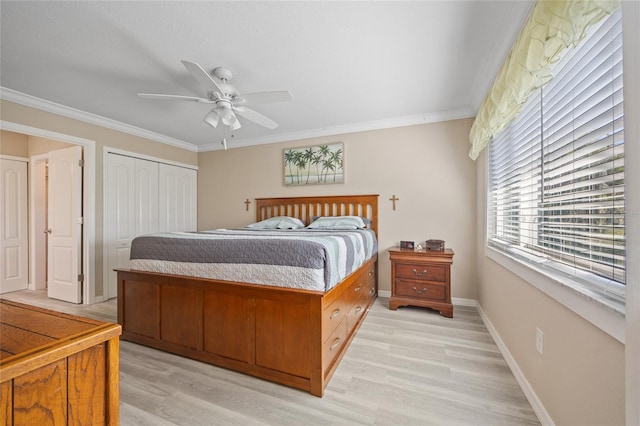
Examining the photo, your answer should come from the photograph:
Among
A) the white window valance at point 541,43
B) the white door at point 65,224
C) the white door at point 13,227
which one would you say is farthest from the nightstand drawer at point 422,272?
the white door at point 13,227

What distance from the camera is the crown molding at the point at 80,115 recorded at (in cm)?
270

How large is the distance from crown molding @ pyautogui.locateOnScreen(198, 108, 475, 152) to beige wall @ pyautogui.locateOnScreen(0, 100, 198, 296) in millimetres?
1068

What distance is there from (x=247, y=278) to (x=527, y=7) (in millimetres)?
2507

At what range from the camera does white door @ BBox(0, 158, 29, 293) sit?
146 inches

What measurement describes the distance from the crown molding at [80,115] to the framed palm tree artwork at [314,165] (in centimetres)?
212

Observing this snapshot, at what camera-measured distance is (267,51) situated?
2035 mm

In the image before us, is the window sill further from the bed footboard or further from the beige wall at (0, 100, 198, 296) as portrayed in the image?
the beige wall at (0, 100, 198, 296)

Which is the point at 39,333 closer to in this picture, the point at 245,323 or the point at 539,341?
the point at 245,323

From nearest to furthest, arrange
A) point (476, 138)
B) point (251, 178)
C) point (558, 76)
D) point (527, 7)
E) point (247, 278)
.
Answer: point (558, 76) → point (527, 7) → point (247, 278) → point (476, 138) → point (251, 178)

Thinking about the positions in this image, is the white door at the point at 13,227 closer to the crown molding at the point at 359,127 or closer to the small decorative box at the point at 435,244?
the crown molding at the point at 359,127

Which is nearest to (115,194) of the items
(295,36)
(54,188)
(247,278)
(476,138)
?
(54,188)

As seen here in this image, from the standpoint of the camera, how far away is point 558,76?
1358mm

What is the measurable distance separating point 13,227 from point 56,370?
5.16m

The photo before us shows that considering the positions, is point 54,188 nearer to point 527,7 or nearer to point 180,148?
point 180,148
